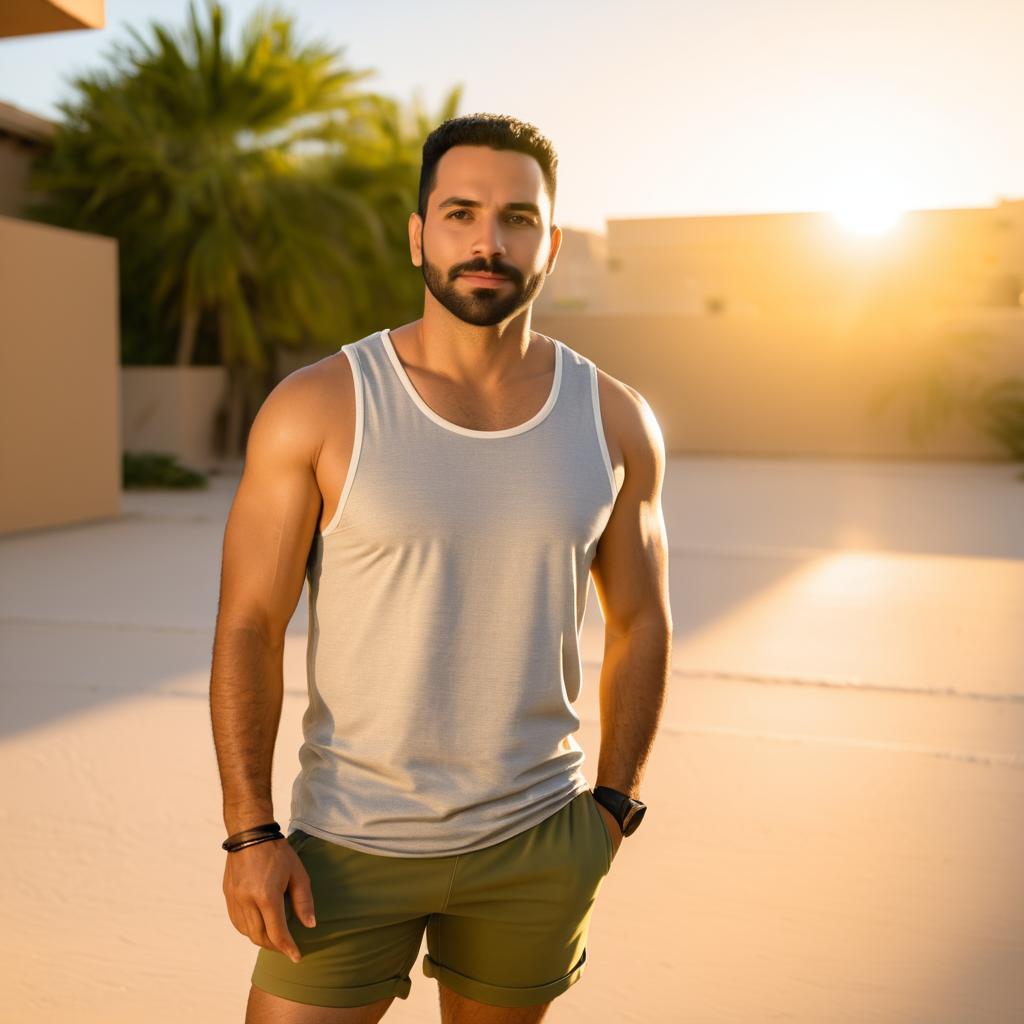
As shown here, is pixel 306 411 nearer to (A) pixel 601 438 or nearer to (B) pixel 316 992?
(A) pixel 601 438

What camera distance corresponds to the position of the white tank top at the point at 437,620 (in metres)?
1.63

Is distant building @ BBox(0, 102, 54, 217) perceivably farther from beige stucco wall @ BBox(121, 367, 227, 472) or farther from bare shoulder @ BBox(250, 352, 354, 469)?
bare shoulder @ BBox(250, 352, 354, 469)

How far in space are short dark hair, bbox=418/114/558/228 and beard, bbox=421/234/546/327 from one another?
10cm

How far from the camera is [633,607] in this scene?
190 centimetres

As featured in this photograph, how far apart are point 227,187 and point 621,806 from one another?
1658cm

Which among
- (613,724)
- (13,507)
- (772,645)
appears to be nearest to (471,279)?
(613,724)

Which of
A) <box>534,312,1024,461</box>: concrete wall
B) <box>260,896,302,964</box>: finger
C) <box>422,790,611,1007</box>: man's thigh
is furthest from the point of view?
<box>534,312,1024,461</box>: concrete wall

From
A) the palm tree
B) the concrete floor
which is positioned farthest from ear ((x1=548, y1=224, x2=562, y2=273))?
the palm tree

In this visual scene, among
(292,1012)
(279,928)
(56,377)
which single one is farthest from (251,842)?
(56,377)

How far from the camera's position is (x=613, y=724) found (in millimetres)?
1882

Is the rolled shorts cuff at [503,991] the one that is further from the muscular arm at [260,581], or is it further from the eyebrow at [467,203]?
the eyebrow at [467,203]

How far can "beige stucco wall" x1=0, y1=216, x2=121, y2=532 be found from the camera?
1072cm

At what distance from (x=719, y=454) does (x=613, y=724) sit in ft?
71.2

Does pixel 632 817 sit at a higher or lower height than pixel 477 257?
lower
